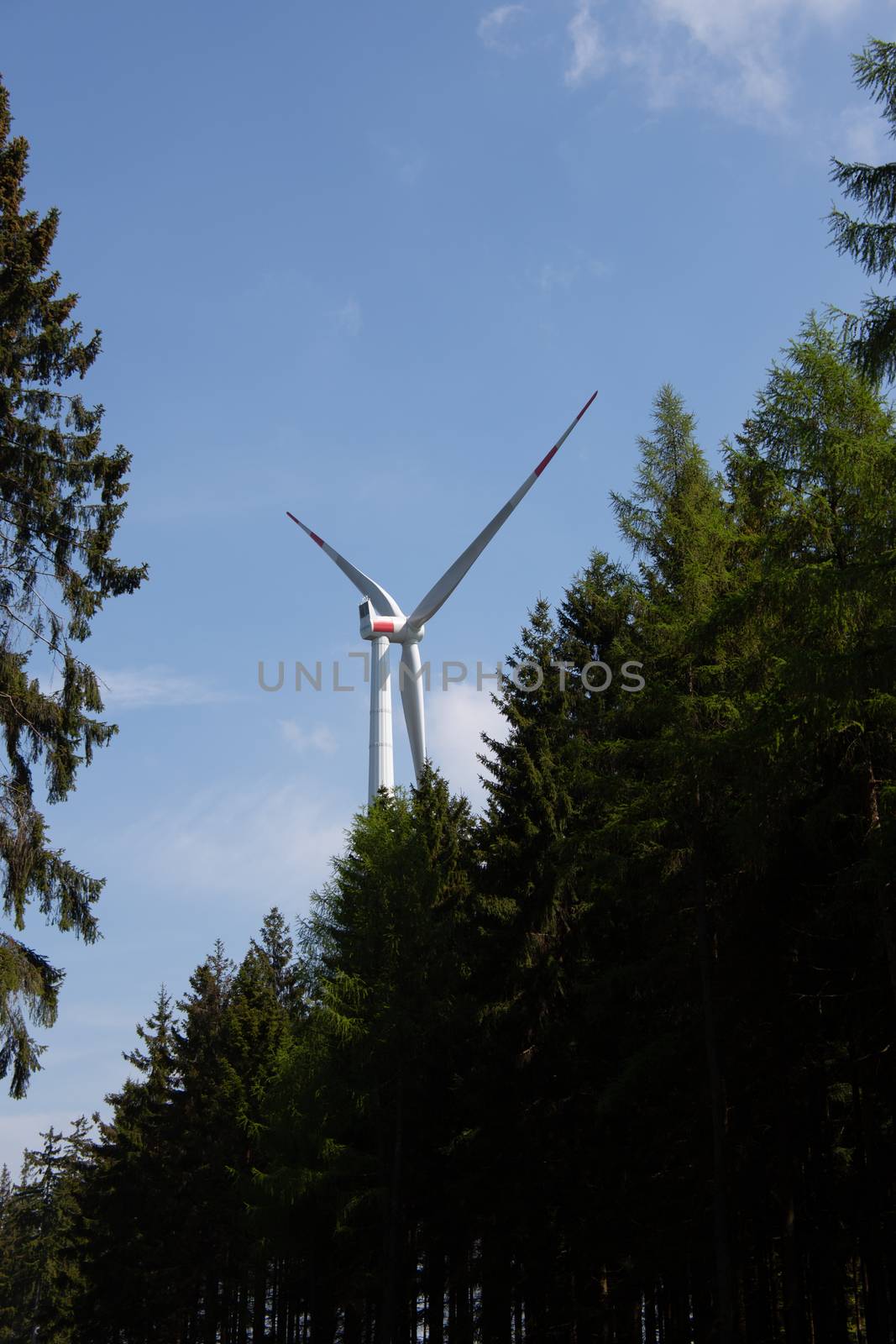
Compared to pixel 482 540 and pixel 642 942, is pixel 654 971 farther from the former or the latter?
pixel 482 540

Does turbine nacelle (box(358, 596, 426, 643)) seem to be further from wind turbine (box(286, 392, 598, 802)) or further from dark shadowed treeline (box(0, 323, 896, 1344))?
dark shadowed treeline (box(0, 323, 896, 1344))

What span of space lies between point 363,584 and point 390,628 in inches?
123

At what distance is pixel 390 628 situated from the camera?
58.9m

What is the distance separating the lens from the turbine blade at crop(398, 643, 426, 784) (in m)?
51.3

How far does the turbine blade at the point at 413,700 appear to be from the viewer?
168ft

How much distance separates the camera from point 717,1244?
19312mm

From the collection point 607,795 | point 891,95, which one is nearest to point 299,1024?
point 607,795

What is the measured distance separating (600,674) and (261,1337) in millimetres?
28670

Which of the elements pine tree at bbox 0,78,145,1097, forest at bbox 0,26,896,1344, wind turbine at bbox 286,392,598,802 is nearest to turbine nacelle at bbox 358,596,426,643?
wind turbine at bbox 286,392,598,802

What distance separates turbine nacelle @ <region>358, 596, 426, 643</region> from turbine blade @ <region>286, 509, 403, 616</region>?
278mm

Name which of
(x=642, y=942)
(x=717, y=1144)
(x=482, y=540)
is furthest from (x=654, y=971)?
(x=482, y=540)

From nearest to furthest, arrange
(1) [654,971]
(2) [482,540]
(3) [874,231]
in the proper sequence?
(3) [874,231]
(1) [654,971]
(2) [482,540]

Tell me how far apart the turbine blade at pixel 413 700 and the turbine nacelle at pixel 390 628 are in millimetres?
622

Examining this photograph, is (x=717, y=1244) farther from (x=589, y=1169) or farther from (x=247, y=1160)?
(x=247, y=1160)
